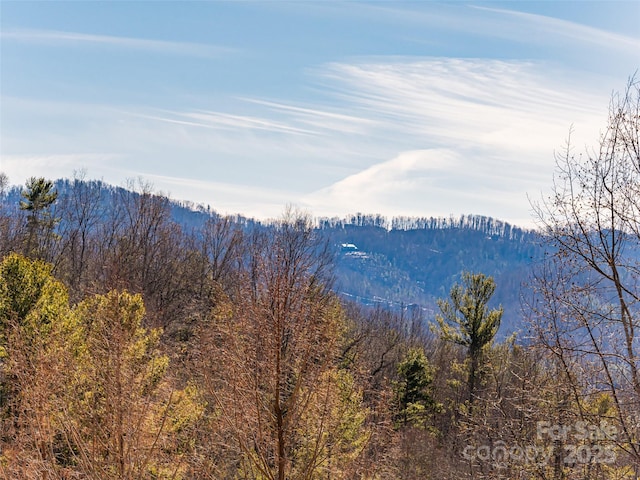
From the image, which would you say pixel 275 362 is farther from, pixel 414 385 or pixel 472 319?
pixel 414 385

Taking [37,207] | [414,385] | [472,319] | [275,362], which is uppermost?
[37,207]

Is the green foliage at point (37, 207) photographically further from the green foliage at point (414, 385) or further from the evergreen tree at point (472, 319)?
the evergreen tree at point (472, 319)

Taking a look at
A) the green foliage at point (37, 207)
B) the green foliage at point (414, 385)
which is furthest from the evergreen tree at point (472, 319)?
the green foliage at point (37, 207)

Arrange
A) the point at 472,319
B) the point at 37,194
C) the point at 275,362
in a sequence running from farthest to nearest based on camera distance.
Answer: the point at 37,194 → the point at 472,319 → the point at 275,362

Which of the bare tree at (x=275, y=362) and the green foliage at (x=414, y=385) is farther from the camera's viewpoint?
the green foliage at (x=414, y=385)

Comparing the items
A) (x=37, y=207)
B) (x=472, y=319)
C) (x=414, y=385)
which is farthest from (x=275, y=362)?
(x=37, y=207)

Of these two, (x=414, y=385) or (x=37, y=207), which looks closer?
(x=414, y=385)

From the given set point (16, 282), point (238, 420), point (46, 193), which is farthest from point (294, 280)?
point (46, 193)

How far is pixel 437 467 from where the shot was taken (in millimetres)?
24109

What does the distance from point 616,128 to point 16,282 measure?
46.2 ft

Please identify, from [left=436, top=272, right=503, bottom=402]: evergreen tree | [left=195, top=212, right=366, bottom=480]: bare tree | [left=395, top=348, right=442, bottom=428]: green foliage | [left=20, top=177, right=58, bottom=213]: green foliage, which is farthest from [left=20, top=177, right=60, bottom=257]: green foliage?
[left=195, top=212, right=366, bottom=480]: bare tree

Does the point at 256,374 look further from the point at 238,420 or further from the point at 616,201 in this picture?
the point at 616,201

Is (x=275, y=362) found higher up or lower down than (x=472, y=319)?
lower down

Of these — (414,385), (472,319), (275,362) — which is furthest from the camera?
(414,385)
